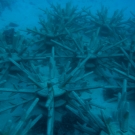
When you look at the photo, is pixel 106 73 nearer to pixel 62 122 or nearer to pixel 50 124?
pixel 62 122

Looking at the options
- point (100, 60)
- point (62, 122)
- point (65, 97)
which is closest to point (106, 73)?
point (100, 60)

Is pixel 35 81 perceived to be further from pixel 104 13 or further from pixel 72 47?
pixel 104 13

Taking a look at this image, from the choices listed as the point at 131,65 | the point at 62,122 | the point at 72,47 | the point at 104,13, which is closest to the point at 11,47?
the point at 72,47

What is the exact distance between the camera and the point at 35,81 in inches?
104

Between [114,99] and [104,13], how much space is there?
3.24m

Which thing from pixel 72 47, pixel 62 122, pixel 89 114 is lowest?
pixel 62 122

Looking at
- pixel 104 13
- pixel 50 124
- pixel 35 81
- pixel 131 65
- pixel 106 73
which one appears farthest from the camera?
pixel 104 13

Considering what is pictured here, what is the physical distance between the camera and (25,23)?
557 centimetres

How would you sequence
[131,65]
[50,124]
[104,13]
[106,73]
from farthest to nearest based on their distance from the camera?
[104,13], [106,73], [131,65], [50,124]

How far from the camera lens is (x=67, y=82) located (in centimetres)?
267

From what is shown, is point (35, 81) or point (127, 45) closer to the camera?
point (35, 81)

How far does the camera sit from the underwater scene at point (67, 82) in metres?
2.28

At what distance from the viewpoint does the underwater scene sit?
2283mm

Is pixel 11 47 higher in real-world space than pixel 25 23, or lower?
lower
